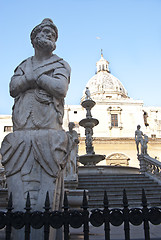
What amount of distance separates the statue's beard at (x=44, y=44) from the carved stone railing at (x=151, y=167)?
33.0ft

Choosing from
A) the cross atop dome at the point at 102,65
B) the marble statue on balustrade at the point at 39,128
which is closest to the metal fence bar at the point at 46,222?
the marble statue on balustrade at the point at 39,128

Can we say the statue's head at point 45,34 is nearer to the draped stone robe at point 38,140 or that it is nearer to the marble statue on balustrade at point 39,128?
the marble statue on balustrade at point 39,128

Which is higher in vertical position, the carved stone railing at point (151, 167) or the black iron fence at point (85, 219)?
the carved stone railing at point (151, 167)

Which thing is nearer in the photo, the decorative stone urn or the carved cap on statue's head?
the carved cap on statue's head

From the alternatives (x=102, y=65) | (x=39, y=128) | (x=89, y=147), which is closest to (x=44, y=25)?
(x=39, y=128)

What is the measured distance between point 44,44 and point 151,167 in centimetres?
1241

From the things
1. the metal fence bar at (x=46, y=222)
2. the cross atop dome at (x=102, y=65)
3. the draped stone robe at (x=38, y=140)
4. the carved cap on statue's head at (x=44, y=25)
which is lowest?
the metal fence bar at (x=46, y=222)

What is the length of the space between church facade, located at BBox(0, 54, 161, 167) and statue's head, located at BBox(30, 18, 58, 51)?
29.1 m

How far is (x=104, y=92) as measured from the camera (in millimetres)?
47750

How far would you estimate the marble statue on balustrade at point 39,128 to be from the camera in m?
2.52

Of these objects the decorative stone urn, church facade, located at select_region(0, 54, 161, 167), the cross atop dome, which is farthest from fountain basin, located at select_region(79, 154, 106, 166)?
the cross atop dome

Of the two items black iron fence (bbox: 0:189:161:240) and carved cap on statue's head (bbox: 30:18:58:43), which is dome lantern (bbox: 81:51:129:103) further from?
black iron fence (bbox: 0:189:161:240)

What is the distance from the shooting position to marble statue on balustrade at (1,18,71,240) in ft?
8.27

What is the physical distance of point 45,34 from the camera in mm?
3047
